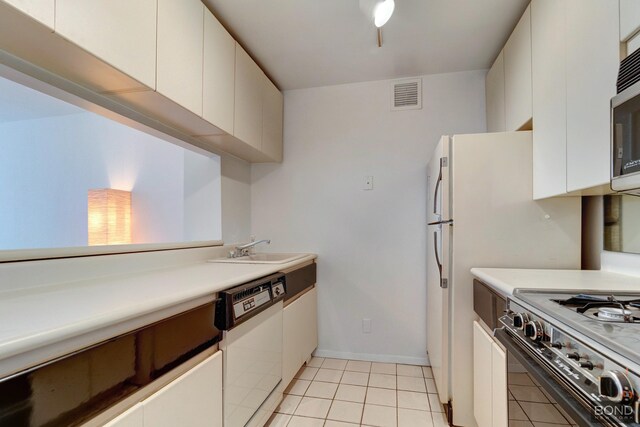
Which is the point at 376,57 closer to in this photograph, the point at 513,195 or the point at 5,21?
the point at 513,195

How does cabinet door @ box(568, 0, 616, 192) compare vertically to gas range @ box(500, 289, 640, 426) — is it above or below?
above

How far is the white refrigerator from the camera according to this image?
1.61 meters

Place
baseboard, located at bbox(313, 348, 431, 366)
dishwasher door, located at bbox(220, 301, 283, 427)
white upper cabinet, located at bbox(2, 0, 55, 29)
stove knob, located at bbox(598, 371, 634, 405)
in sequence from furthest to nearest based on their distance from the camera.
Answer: baseboard, located at bbox(313, 348, 431, 366) < dishwasher door, located at bbox(220, 301, 283, 427) < white upper cabinet, located at bbox(2, 0, 55, 29) < stove knob, located at bbox(598, 371, 634, 405)

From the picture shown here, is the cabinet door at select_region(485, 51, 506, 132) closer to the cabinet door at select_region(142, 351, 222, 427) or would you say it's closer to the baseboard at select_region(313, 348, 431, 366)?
the baseboard at select_region(313, 348, 431, 366)

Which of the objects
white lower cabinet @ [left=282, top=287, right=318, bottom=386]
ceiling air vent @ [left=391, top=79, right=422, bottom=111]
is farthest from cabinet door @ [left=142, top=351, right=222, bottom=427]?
ceiling air vent @ [left=391, top=79, right=422, bottom=111]

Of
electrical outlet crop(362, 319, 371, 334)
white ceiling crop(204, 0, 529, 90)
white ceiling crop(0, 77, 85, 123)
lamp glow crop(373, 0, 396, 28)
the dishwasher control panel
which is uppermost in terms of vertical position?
white ceiling crop(204, 0, 529, 90)

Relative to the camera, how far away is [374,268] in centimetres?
262

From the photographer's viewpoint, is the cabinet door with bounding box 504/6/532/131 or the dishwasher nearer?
the dishwasher

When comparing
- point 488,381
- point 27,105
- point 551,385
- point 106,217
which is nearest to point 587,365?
point 551,385

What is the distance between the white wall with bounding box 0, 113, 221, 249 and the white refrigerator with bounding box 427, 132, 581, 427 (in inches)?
64.3

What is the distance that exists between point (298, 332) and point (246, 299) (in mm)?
955

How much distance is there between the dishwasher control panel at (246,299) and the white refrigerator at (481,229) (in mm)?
964

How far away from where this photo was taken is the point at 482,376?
147 cm

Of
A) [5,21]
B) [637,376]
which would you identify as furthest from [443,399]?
[5,21]
